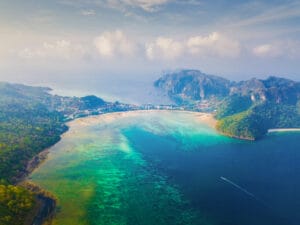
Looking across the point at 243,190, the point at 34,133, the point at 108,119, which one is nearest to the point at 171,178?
the point at 243,190

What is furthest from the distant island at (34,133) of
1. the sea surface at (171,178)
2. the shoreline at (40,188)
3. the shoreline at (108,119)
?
the shoreline at (108,119)

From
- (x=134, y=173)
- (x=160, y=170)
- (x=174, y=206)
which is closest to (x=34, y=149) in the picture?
(x=134, y=173)

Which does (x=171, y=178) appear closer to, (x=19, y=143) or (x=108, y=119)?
(x=19, y=143)

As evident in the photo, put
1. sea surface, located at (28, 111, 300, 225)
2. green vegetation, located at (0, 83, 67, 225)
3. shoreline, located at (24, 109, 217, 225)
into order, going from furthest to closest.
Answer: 1. sea surface, located at (28, 111, 300, 225)
2. shoreline, located at (24, 109, 217, 225)
3. green vegetation, located at (0, 83, 67, 225)

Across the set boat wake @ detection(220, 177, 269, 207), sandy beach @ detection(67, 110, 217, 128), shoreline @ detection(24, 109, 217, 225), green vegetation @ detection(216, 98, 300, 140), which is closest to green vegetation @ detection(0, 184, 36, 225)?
shoreline @ detection(24, 109, 217, 225)

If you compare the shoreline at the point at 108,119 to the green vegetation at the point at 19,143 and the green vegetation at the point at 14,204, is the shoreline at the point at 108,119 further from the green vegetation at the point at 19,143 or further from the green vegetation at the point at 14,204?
the green vegetation at the point at 14,204

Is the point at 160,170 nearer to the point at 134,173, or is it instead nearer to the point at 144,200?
the point at 134,173

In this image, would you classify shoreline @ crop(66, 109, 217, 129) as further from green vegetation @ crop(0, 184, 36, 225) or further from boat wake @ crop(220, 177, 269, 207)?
green vegetation @ crop(0, 184, 36, 225)

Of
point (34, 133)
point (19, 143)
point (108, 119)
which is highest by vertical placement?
point (108, 119)
